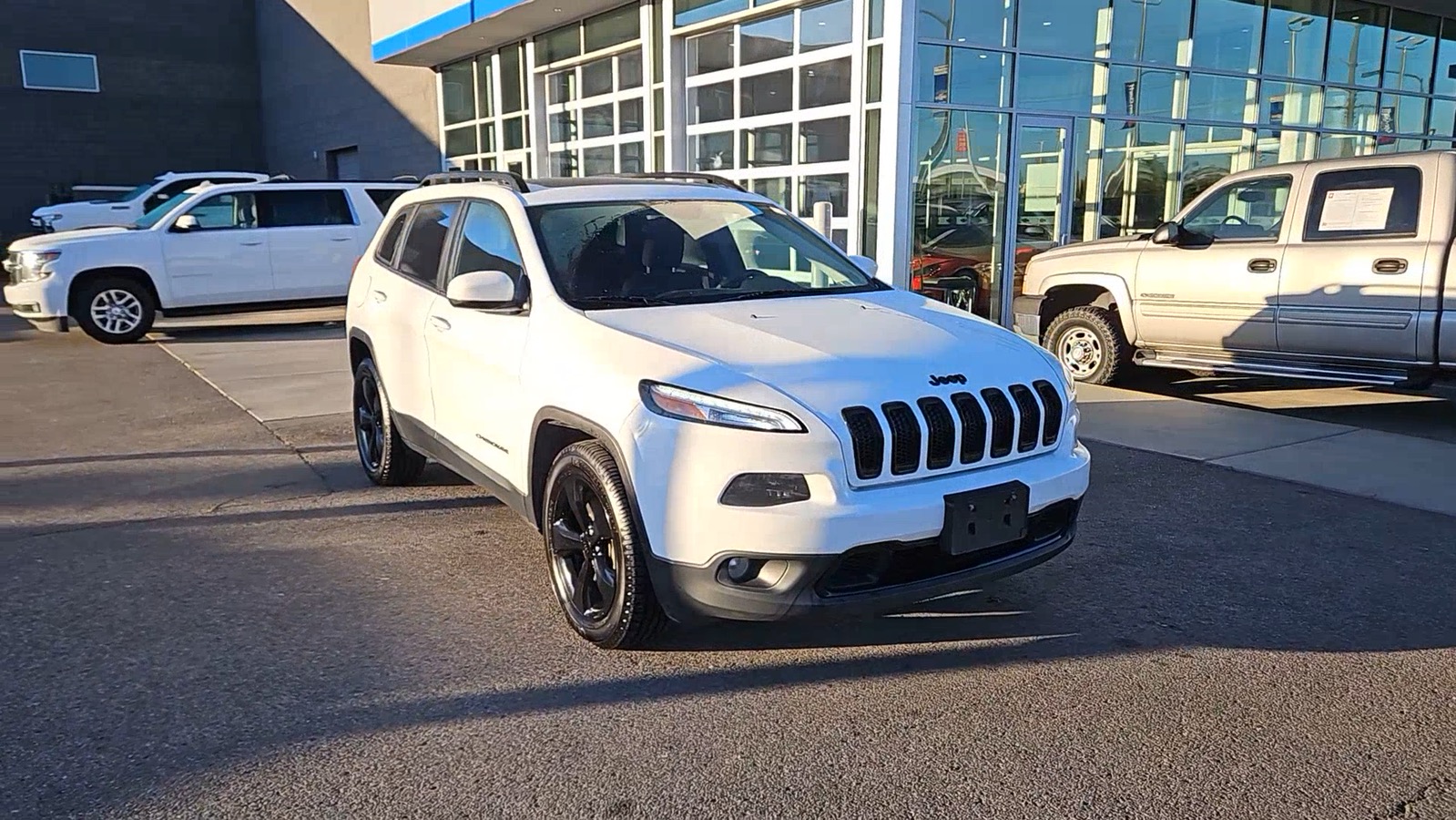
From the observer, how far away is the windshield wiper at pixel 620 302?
14.0ft

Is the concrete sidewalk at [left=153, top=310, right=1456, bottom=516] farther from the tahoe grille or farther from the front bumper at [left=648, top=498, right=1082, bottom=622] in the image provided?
the front bumper at [left=648, top=498, right=1082, bottom=622]

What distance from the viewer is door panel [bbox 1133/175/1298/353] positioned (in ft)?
27.3

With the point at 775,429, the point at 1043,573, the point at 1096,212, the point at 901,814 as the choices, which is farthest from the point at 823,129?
the point at 901,814

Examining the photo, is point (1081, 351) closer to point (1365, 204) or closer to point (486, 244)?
point (1365, 204)

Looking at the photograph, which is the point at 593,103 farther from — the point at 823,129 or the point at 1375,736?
the point at 1375,736

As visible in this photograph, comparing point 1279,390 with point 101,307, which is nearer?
point 1279,390

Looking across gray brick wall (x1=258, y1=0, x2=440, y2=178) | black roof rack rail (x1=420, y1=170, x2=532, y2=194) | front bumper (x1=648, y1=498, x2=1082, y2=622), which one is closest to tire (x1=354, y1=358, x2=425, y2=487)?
black roof rack rail (x1=420, y1=170, x2=532, y2=194)

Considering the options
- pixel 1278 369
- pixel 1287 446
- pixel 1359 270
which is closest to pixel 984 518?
pixel 1287 446

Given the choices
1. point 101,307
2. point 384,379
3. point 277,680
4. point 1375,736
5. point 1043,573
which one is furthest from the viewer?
point 101,307

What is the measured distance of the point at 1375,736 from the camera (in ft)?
A: 10.9

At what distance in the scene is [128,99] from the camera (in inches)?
1238

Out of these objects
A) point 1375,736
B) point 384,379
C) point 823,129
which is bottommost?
point 1375,736

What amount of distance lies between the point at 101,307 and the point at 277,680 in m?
10.7

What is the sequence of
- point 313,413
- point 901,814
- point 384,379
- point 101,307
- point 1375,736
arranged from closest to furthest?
point 901,814
point 1375,736
point 384,379
point 313,413
point 101,307
